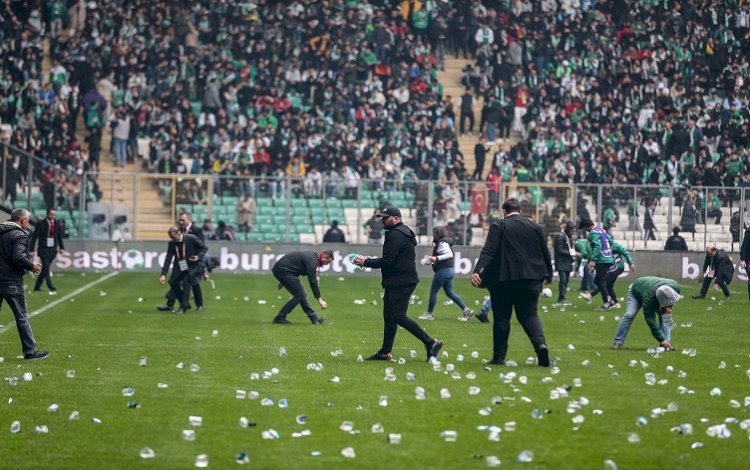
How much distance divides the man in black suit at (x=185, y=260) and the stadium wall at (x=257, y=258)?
15122 mm

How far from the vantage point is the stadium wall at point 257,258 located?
3938 centimetres

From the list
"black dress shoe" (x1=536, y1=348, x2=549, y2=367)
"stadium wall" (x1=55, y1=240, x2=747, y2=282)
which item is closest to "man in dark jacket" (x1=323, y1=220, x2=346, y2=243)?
"stadium wall" (x1=55, y1=240, x2=747, y2=282)

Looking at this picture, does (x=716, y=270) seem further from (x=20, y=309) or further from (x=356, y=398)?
(x=356, y=398)

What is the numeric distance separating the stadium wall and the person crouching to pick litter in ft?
73.6

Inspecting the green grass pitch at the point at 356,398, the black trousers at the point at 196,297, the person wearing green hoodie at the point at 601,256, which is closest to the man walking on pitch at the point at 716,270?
the person wearing green hoodie at the point at 601,256

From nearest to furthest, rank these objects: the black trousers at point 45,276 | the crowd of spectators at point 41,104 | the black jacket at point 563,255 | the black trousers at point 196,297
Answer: the black trousers at point 196,297
the black jacket at point 563,255
the black trousers at point 45,276
the crowd of spectators at point 41,104

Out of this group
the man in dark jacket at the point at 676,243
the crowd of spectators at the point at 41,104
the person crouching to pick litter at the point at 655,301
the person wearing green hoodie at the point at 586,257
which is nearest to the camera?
the person crouching to pick litter at the point at 655,301

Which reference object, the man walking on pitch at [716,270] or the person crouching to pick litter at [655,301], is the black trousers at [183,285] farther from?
the man walking on pitch at [716,270]

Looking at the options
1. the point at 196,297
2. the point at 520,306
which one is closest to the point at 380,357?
the point at 520,306

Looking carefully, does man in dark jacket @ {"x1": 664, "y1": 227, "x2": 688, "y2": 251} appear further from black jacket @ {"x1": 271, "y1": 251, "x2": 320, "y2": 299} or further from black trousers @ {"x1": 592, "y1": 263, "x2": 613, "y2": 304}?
black jacket @ {"x1": 271, "y1": 251, "x2": 320, "y2": 299}

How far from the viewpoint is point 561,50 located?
5088cm

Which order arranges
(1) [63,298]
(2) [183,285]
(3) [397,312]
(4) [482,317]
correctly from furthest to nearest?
(1) [63,298], (2) [183,285], (4) [482,317], (3) [397,312]

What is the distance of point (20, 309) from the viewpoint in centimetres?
1572

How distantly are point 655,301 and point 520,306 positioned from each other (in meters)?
2.08
